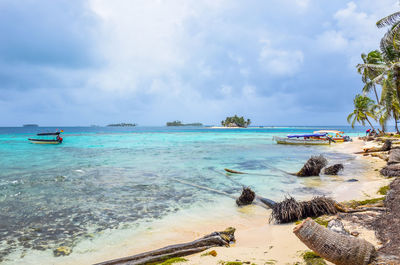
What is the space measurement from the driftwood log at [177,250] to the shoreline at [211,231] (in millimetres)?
195

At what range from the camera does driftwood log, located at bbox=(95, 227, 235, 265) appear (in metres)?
4.52

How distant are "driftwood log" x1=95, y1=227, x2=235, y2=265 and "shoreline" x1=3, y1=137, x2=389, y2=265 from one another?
7.7 inches

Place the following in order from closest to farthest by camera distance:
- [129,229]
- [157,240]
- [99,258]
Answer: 1. [99,258]
2. [157,240]
3. [129,229]

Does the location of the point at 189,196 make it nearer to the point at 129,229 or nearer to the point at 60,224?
the point at 129,229

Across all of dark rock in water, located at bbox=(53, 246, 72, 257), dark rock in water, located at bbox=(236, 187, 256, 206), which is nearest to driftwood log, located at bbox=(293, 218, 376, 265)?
dark rock in water, located at bbox=(53, 246, 72, 257)

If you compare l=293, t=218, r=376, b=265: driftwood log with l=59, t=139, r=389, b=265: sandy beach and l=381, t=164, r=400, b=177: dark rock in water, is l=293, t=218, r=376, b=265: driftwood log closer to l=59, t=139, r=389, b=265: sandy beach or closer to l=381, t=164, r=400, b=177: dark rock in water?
l=59, t=139, r=389, b=265: sandy beach

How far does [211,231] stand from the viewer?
6.73m

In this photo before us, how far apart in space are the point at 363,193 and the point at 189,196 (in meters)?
7.23

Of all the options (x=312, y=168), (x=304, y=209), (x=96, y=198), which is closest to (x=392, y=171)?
(x=312, y=168)

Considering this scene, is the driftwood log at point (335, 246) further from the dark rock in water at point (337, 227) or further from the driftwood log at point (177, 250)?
the driftwood log at point (177, 250)

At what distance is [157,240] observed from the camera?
6.25 metres

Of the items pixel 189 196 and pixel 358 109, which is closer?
pixel 189 196

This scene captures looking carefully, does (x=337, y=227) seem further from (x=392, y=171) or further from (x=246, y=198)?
(x=392, y=171)

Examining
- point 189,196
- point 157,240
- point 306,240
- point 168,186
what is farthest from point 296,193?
point 306,240
